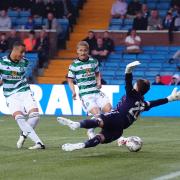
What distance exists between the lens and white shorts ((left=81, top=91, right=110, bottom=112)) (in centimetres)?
1577

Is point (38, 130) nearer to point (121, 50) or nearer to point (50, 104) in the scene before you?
point (50, 104)

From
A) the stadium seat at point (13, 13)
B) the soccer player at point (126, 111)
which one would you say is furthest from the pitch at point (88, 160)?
the stadium seat at point (13, 13)

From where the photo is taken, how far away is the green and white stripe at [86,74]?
16.1 m

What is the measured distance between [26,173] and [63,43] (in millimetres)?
21898

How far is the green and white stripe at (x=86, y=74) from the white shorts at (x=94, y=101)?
0.11 metres

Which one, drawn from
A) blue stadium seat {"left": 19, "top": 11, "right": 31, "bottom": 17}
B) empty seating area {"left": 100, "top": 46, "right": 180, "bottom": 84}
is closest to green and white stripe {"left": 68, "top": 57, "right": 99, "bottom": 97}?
empty seating area {"left": 100, "top": 46, "right": 180, "bottom": 84}

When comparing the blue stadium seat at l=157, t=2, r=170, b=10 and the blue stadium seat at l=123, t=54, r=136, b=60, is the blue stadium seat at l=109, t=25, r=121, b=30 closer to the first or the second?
the blue stadium seat at l=157, t=2, r=170, b=10

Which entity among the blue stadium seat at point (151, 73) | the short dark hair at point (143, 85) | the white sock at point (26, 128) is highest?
the short dark hair at point (143, 85)

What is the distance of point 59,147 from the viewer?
1523 cm

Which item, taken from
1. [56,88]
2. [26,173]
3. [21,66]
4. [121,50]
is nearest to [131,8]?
[121,50]

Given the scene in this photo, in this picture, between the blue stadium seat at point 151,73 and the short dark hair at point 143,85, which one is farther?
the blue stadium seat at point 151,73

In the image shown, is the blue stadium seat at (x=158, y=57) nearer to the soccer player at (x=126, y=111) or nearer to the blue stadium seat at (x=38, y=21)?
the blue stadium seat at (x=38, y=21)

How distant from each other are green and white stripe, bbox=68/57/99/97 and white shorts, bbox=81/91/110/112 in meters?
0.11

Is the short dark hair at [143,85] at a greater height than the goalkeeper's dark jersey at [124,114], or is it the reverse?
the short dark hair at [143,85]
